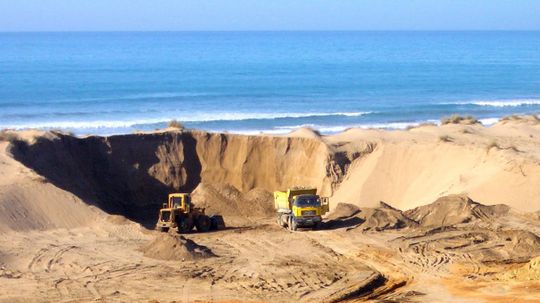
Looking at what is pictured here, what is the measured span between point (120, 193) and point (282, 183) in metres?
7.57

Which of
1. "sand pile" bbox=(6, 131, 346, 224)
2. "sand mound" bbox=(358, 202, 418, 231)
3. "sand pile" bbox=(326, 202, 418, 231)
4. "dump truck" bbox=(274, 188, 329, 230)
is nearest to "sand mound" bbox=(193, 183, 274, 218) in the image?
"sand pile" bbox=(6, 131, 346, 224)

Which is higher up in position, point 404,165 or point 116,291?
point 404,165

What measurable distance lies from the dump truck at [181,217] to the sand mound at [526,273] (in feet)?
42.8

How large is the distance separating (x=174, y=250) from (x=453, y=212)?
1131cm

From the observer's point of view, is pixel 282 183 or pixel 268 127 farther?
pixel 268 127

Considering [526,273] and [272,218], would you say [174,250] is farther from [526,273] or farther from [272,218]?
[272,218]

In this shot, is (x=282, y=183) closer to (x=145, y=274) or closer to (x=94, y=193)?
(x=94, y=193)

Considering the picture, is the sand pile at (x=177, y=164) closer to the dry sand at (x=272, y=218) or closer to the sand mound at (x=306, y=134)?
the dry sand at (x=272, y=218)

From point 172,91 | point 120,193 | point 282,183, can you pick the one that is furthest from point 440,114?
point 120,193

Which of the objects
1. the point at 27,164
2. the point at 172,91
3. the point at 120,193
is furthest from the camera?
the point at 172,91

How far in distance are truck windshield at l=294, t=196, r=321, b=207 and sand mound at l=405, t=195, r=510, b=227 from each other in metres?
3.63

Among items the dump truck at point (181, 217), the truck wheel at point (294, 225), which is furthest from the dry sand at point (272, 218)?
the dump truck at point (181, 217)

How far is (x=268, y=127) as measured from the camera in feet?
216

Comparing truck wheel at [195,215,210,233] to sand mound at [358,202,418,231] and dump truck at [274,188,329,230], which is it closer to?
dump truck at [274,188,329,230]
